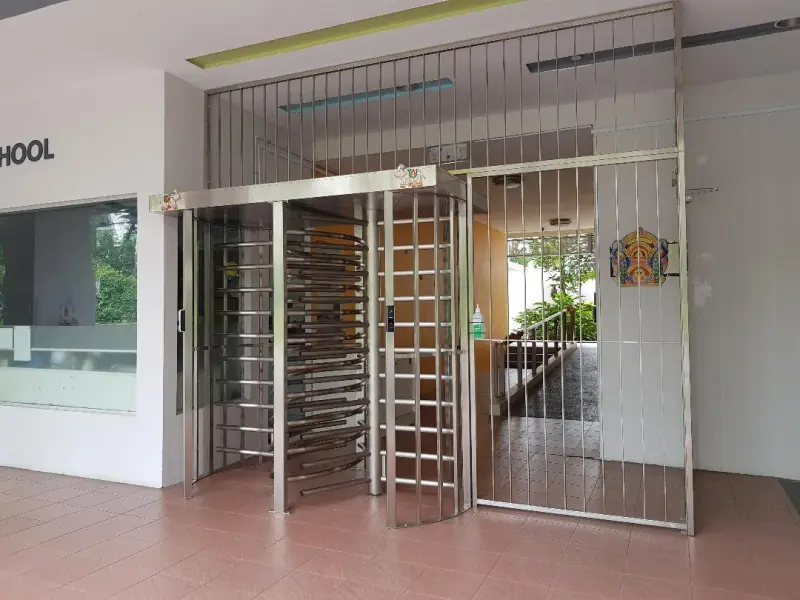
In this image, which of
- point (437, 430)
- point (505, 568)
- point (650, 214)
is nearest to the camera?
point (505, 568)

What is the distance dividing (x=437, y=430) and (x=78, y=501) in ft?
8.82

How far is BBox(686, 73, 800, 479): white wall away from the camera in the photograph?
16.1ft

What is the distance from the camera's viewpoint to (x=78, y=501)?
4.47m

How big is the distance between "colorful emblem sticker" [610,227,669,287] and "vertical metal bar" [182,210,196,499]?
11.5 ft

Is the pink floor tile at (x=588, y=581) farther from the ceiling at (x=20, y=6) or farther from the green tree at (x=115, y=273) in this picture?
the ceiling at (x=20, y=6)

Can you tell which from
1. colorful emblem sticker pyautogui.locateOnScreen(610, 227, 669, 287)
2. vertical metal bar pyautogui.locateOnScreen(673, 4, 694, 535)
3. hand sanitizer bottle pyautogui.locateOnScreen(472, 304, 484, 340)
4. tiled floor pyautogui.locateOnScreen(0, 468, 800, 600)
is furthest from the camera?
colorful emblem sticker pyautogui.locateOnScreen(610, 227, 669, 287)

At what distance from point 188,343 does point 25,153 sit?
256 cm

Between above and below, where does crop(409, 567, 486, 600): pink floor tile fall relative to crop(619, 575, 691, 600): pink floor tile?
above

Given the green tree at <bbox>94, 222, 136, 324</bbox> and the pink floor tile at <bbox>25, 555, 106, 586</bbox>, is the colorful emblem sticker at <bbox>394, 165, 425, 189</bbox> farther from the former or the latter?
the pink floor tile at <bbox>25, 555, 106, 586</bbox>

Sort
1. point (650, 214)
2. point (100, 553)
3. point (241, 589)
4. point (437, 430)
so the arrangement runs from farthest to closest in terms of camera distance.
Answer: point (650, 214), point (437, 430), point (100, 553), point (241, 589)

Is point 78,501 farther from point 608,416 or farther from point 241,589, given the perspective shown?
point 608,416

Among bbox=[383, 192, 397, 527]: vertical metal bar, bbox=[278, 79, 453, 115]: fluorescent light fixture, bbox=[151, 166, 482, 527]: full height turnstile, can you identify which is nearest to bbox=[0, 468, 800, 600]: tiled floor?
bbox=[383, 192, 397, 527]: vertical metal bar

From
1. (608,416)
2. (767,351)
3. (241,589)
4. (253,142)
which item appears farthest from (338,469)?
(767,351)

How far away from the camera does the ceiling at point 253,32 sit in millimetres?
3836
